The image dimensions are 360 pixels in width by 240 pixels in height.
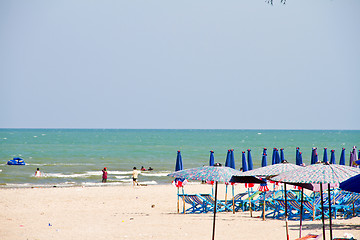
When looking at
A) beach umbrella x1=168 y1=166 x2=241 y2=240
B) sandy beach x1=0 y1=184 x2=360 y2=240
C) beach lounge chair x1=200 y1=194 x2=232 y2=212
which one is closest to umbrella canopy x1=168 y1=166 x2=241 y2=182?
beach umbrella x1=168 y1=166 x2=241 y2=240

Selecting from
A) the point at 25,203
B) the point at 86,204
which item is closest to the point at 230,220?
the point at 86,204

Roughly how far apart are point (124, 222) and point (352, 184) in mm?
8542

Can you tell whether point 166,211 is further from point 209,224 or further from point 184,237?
point 184,237

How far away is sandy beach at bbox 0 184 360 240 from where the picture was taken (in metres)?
13.1

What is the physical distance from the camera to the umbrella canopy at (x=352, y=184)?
7.95 metres

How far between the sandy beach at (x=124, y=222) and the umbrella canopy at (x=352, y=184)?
15.6ft

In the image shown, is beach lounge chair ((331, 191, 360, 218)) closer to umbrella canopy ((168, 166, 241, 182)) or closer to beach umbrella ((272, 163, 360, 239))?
umbrella canopy ((168, 166, 241, 182))

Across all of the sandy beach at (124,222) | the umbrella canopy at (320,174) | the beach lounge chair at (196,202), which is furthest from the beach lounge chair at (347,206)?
the umbrella canopy at (320,174)

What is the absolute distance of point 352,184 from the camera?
8039 millimetres

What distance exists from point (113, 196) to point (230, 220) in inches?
357

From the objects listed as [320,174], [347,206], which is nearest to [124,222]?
[347,206]

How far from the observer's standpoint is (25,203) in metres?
20.5

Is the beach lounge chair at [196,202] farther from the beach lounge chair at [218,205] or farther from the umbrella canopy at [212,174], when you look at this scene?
the umbrella canopy at [212,174]

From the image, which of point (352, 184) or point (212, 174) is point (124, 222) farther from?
point (352, 184)
